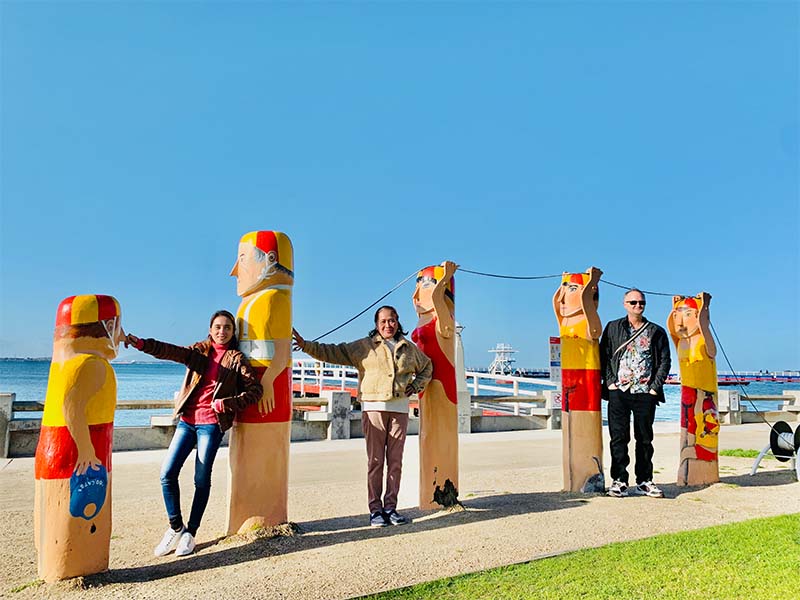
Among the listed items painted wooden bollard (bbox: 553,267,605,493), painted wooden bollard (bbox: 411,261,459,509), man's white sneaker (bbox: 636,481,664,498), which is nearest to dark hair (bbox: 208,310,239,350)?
painted wooden bollard (bbox: 411,261,459,509)

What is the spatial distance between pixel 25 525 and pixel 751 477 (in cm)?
841

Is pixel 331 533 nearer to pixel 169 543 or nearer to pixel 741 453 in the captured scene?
pixel 169 543

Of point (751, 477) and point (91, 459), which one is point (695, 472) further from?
point (91, 459)

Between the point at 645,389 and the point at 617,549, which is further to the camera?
the point at 645,389

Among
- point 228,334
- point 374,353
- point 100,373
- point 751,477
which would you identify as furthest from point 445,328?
point 751,477

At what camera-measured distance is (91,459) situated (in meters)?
4.10

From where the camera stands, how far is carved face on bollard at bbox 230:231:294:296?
522 centimetres

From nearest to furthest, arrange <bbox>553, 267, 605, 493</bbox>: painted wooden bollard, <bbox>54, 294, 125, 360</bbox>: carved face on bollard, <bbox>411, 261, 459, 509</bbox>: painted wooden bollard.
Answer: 1. <bbox>54, 294, 125, 360</bbox>: carved face on bollard
2. <bbox>411, 261, 459, 509</bbox>: painted wooden bollard
3. <bbox>553, 267, 605, 493</bbox>: painted wooden bollard

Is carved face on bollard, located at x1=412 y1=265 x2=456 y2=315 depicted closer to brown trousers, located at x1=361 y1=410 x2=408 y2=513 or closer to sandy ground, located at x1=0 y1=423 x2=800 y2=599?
brown trousers, located at x1=361 y1=410 x2=408 y2=513

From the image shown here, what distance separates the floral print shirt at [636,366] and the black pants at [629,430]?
0.28ft

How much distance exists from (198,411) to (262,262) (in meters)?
1.28

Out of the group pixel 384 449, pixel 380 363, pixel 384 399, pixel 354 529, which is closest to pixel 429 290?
pixel 380 363

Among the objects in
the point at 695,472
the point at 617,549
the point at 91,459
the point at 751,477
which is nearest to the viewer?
the point at 91,459

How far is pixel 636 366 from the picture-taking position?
6914 mm
